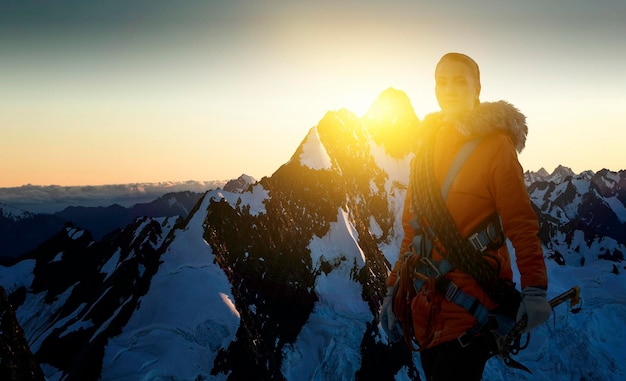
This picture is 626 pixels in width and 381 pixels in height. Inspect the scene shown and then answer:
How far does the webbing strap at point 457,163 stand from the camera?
4.44 meters

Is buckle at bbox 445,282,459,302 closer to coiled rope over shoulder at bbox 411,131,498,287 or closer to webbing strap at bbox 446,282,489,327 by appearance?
webbing strap at bbox 446,282,489,327

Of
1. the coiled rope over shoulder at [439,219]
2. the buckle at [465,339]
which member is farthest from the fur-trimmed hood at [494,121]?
the buckle at [465,339]

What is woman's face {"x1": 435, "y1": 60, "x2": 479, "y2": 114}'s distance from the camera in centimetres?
468

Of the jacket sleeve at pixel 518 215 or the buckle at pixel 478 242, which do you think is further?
the buckle at pixel 478 242

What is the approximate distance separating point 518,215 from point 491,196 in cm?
38

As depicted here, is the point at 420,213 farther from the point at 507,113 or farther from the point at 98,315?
the point at 98,315

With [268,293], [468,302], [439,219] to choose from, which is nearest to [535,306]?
[468,302]

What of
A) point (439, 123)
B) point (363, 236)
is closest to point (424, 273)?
point (439, 123)

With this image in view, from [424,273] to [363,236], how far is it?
211 ft

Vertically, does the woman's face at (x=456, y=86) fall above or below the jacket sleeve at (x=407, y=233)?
above

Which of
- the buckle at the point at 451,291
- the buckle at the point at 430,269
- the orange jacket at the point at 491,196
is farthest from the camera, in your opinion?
the buckle at the point at 430,269

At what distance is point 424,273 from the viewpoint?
473 cm

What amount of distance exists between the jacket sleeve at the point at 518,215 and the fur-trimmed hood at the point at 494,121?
0.68 feet

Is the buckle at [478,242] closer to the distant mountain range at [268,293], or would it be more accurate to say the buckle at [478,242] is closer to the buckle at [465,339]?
the buckle at [465,339]
